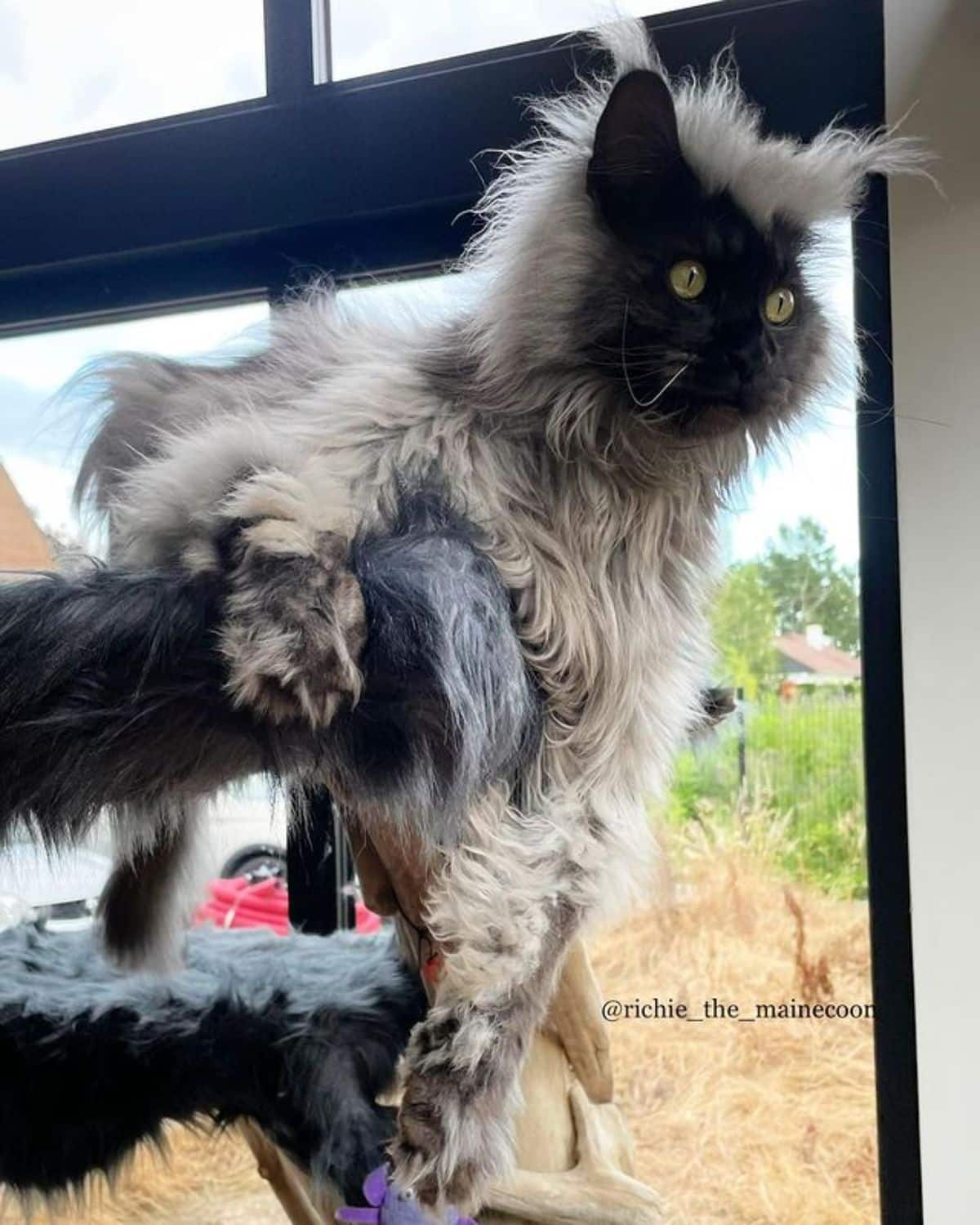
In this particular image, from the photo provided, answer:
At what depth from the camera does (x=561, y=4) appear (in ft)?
3.77

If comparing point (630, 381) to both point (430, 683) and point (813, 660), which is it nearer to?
point (430, 683)

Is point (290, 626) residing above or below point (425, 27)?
below

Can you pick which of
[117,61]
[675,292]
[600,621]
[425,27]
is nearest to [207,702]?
[600,621]

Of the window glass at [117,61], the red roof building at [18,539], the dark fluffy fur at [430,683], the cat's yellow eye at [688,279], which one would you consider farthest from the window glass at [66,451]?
the cat's yellow eye at [688,279]

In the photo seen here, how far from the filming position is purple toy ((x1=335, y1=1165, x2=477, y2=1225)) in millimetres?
726

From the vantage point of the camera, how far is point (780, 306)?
2.22 feet

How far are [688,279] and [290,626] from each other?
12.2 inches

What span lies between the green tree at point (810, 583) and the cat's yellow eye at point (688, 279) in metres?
0.45

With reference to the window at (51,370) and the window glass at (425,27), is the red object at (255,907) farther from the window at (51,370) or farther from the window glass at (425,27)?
the window glass at (425,27)

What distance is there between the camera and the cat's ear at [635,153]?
627 mm

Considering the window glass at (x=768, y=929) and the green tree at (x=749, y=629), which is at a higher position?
the green tree at (x=749, y=629)

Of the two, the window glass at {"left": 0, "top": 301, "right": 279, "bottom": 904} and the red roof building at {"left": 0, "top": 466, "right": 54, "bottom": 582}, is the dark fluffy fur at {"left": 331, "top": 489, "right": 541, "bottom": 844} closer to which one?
the window glass at {"left": 0, "top": 301, "right": 279, "bottom": 904}

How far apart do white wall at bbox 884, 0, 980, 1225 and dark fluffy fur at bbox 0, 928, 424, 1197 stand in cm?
46

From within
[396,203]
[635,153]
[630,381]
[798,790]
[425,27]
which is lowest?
[798,790]
